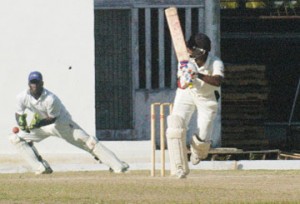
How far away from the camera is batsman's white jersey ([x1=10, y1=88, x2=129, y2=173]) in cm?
2119

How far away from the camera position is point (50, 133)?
21.4 metres

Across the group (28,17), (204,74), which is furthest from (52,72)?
(204,74)

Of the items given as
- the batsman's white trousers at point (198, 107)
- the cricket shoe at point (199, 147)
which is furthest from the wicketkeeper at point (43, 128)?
the batsman's white trousers at point (198, 107)

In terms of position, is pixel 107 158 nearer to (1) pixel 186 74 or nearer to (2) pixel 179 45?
(2) pixel 179 45

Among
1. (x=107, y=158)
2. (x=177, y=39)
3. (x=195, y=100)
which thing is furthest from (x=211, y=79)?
(x=107, y=158)

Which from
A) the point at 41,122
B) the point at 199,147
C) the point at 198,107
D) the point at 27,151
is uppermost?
the point at 198,107

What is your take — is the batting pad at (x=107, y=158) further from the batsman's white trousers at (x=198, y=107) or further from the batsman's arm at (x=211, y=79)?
the batsman's arm at (x=211, y=79)

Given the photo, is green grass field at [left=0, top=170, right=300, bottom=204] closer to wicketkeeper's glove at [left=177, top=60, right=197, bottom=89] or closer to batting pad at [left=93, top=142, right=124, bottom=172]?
wicketkeeper's glove at [left=177, top=60, right=197, bottom=89]

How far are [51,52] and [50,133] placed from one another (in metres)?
3.92

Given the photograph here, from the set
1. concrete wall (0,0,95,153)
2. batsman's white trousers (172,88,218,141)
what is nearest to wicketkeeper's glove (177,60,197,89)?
batsman's white trousers (172,88,218,141)

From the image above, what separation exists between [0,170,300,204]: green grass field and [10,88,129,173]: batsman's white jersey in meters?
1.91

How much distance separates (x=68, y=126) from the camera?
21391 mm

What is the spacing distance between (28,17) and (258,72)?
5213 millimetres

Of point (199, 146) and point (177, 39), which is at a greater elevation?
point (177, 39)
